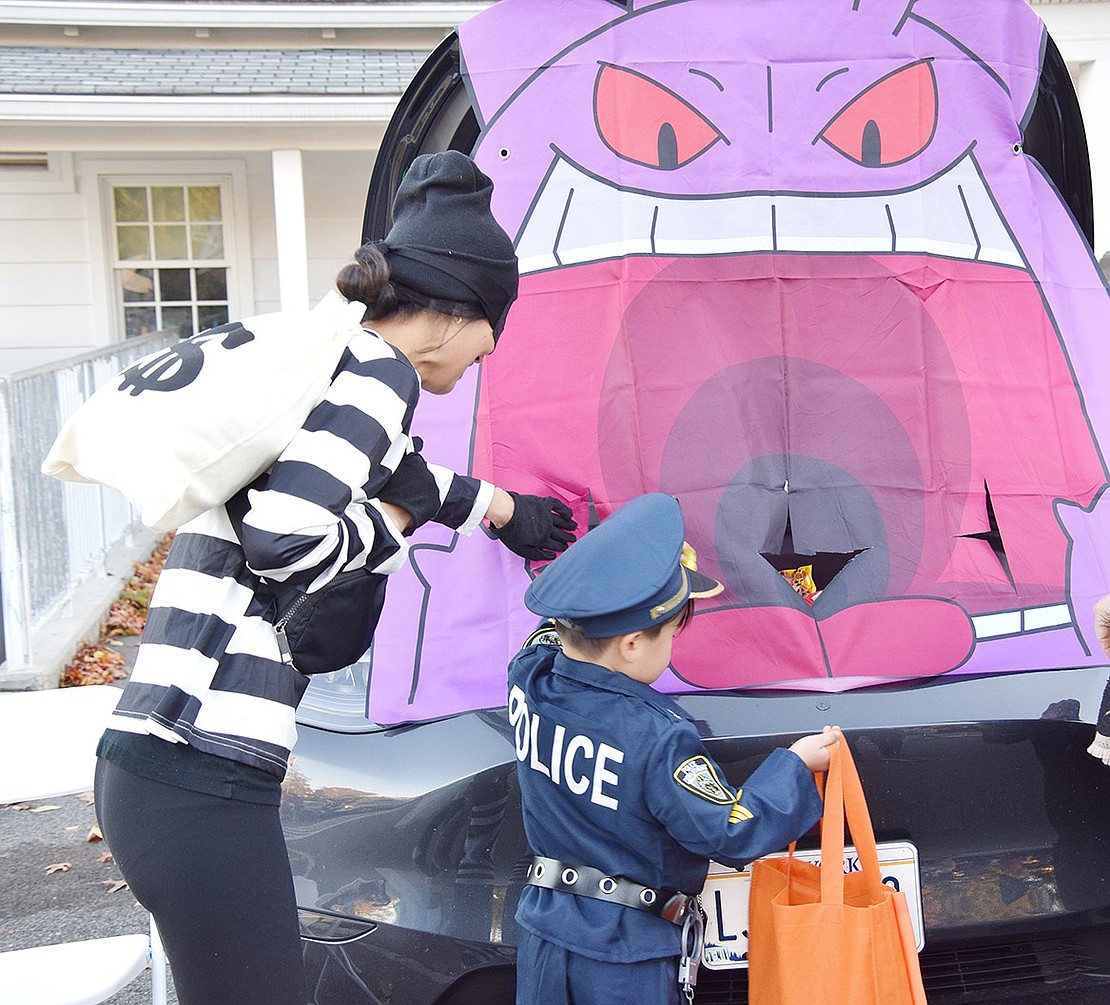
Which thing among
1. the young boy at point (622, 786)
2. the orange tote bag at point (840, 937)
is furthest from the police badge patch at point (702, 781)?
the orange tote bag at point (840, 937)

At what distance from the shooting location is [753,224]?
278 cm

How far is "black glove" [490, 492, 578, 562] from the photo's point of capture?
7.48 ft

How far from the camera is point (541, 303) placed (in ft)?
9.07

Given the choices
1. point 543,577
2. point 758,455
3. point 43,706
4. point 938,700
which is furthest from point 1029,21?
point 43,706

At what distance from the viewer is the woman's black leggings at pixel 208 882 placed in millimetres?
1584

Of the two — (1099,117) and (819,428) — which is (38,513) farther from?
(1099,117)

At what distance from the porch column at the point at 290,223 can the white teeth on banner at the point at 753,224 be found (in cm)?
644

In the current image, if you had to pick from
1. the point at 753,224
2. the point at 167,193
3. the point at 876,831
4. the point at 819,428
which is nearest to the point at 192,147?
the point at 167,193

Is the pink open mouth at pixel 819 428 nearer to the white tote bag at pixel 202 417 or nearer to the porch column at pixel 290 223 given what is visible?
the white tote bag at pixel 202 417

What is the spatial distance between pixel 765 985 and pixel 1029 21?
243 cm

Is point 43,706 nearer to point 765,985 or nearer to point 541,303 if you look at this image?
point 541,303

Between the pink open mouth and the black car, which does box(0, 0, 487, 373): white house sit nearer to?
the pink open mouth

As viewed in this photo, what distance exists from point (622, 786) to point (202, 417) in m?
0.82

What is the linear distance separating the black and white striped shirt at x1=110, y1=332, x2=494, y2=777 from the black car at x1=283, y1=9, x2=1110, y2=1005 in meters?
0.51
